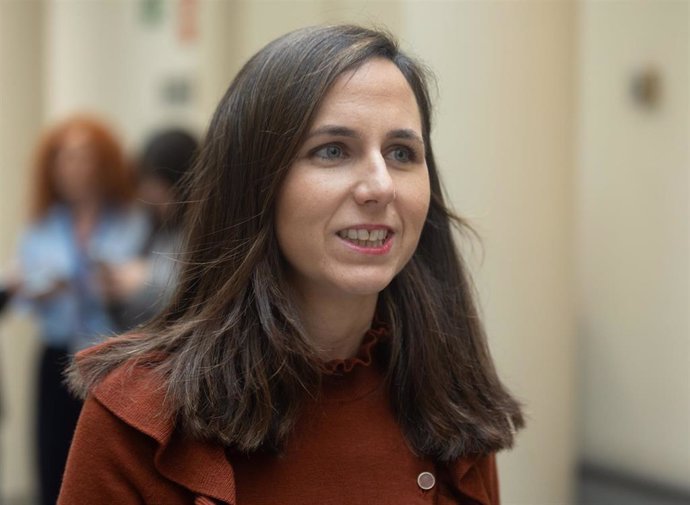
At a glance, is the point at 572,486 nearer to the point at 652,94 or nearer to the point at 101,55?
the point at 652,94

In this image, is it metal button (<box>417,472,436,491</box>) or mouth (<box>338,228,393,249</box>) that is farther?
metal button (<box>417,472,436,491</box>)

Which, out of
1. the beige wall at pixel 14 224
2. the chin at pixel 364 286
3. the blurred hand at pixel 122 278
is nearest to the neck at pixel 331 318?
the chin at pixel 364 286

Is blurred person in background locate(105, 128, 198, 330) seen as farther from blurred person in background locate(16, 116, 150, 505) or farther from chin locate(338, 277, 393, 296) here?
chin locate(338, 277, 393, 296)

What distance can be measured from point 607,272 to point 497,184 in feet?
4.52

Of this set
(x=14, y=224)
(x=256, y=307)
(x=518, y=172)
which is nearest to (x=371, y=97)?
(x=256, y=307)

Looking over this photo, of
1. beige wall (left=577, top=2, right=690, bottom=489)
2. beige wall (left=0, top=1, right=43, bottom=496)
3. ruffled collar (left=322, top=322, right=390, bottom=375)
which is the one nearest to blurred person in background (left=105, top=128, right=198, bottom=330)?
beige wall (left=577, top=2, right=690, bottom=489)

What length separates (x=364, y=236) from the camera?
83.0 inches

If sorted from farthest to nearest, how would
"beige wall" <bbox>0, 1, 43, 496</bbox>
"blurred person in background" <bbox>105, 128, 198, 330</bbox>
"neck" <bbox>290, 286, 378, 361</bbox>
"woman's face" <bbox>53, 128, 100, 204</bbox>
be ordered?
1. "beige wall" <bbox>0, 1, 43, 496</bbox>
2. "woman's face" <bbox>53, 128, 100, 204</bbox>
3. "blurred person in background" <bbox>105, 128, 198, 330</bbox>
4. "neck" <bbox>290, 286, 378, 361</bbox>

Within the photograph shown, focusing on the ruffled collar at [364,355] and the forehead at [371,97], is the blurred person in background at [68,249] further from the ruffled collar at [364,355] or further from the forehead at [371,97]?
the forehead at [371,97]

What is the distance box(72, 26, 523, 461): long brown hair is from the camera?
207cm

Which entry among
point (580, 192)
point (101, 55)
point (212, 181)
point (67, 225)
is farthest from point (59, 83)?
point (212, 181)

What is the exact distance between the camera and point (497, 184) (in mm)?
3902

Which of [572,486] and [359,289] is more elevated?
[359,289]

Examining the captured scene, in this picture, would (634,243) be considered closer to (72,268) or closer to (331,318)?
(72,268)
